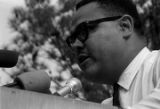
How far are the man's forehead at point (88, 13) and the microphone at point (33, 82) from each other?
41 centimetres

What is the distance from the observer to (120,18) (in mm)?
1830

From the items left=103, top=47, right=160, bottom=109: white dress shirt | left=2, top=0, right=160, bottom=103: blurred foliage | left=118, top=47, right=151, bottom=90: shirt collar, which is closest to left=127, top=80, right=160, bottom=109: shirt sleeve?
left=103, top=47, right=160, bottom=109: white dress shirt

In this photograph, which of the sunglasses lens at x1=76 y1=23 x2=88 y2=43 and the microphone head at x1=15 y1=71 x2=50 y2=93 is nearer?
the microphone head at x1=15 y1=71 x2=50 y2=93

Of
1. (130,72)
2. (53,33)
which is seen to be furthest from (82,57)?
(53,33)

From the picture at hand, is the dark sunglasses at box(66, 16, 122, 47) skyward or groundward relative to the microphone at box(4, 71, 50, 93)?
skyward

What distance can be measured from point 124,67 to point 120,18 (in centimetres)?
21

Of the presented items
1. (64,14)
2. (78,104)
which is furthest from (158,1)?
(78,104)

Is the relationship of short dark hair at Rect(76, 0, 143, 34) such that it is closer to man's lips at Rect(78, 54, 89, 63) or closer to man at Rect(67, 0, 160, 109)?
man at Rect(67, 0, 160, 109)

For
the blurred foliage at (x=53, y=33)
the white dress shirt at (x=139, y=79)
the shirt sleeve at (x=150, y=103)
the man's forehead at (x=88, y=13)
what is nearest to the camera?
the shirt sleeve at (x=150, y=103)

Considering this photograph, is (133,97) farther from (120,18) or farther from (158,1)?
(158,1)

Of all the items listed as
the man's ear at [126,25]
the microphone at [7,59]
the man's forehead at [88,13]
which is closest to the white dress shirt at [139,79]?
the man's ear at [126,25]

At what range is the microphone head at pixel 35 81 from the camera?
135 cm

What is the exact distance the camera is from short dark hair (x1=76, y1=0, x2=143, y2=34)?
6.07 feet

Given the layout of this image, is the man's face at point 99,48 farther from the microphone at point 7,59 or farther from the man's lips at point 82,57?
the microphone at point 7,59
